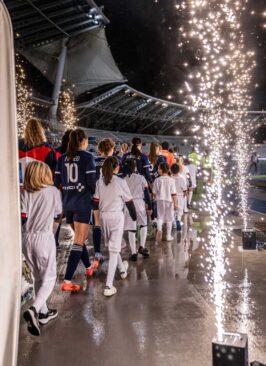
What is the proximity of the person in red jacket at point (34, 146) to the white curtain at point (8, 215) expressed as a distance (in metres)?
3.66

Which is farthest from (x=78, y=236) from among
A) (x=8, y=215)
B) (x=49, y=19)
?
(x=49, y=19)

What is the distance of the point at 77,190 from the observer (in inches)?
206

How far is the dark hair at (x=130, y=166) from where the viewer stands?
703cm

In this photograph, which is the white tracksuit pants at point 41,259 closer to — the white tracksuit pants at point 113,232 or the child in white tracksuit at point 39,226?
the child in white tracksuit at point 39,226

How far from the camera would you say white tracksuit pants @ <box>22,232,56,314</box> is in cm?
406

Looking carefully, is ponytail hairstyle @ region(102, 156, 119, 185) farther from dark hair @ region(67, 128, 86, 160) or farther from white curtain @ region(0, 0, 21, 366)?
white curtain @ region(0, 0, 21, 366)

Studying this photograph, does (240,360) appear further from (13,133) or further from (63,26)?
(63,26)

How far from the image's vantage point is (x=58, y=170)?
5.41m

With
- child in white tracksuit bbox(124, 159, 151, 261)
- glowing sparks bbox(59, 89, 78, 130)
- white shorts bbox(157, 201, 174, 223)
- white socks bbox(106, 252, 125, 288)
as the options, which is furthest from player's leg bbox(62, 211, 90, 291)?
glowing sparks bbox(59, 89, 78, 130)

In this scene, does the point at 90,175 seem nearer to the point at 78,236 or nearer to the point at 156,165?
the point at 78,236

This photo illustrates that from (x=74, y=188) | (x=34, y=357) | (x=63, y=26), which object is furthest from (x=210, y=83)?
(x=34, y=357)

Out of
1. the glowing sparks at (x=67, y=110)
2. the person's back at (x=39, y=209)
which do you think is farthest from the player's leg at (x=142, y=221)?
the glowing sparks at (x=67, y=110)

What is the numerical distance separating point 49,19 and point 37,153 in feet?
125

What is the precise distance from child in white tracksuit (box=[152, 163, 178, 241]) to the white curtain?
22.1ft
